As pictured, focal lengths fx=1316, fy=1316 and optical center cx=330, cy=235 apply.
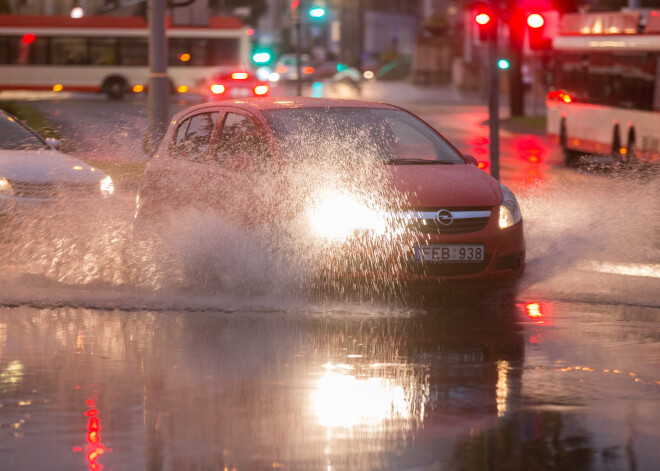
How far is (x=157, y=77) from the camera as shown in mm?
16938

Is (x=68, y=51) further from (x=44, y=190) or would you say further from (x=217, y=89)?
(x=44, y=190)

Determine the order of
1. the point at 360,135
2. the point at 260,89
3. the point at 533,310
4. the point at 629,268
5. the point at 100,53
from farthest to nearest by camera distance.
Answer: the point at 100,53 → the point at 260,89 → the point at 629,268 → the point at 360,135 → the point at 533,310

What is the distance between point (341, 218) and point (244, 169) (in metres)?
0.97

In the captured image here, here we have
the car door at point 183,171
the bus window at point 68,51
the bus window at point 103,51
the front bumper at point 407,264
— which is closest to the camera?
the front bumper at point 407,264

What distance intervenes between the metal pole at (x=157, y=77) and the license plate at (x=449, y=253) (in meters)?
8.60

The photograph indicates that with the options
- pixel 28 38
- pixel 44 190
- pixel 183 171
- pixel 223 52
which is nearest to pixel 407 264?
pixel 183 171

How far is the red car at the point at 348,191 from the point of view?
859 cm

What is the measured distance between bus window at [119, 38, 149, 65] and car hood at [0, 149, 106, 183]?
128ft

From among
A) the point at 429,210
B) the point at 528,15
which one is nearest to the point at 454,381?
the point at 429,210

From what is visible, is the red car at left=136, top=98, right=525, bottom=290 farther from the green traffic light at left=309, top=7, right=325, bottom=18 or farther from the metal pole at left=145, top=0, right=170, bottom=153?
the green traffic light at left=309, top=7, right=325, bottom=18

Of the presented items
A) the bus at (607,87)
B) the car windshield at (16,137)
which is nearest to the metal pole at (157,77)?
the car windshield at (16,137)

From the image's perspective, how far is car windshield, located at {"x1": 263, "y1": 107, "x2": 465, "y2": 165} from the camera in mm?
9414

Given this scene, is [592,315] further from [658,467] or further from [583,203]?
[583,203]

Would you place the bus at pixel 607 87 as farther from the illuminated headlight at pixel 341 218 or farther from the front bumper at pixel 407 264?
the illuminated headlight at pixel 341 218
